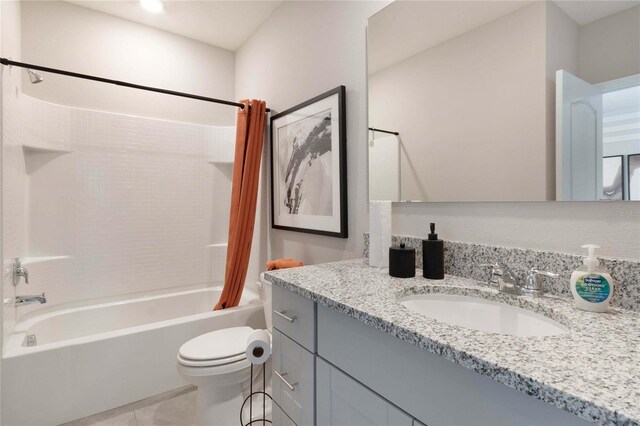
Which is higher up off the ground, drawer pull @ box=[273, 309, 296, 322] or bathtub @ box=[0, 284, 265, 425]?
A: drawer pull @ box=[273, 309, 296, 322]

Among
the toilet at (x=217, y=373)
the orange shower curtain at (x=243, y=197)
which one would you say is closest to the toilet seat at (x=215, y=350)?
the toilet at (x=217, y=373)

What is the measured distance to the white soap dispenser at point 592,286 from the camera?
0.74 meters

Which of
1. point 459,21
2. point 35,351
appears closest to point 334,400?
point 459,21

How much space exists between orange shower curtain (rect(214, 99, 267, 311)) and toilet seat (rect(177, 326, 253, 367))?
53cm

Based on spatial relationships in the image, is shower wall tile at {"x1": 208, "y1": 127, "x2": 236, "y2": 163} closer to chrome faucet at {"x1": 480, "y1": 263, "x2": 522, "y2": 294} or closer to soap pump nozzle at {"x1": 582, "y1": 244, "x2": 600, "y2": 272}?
chrome faucet at {"x1": 480, "y1": 263, "x2": 522, "y2": 294}

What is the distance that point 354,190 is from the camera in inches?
63.3

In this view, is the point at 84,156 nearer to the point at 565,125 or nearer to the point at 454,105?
the point at 454,105

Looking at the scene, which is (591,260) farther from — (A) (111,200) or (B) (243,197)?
(A) (111,200)

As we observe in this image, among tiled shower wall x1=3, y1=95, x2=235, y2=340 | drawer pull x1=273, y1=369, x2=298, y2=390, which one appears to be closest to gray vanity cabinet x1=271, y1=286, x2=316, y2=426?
drawer pull x1=273, y1=369, x2=298, y2=390

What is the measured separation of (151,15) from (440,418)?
307 centimetres

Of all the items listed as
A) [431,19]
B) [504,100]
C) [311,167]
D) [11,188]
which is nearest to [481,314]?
[504,100]

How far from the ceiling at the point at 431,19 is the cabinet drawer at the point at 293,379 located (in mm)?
1219

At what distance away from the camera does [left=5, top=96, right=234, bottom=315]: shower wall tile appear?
7.13 feet

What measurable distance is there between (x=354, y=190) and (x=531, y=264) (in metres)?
0.85
